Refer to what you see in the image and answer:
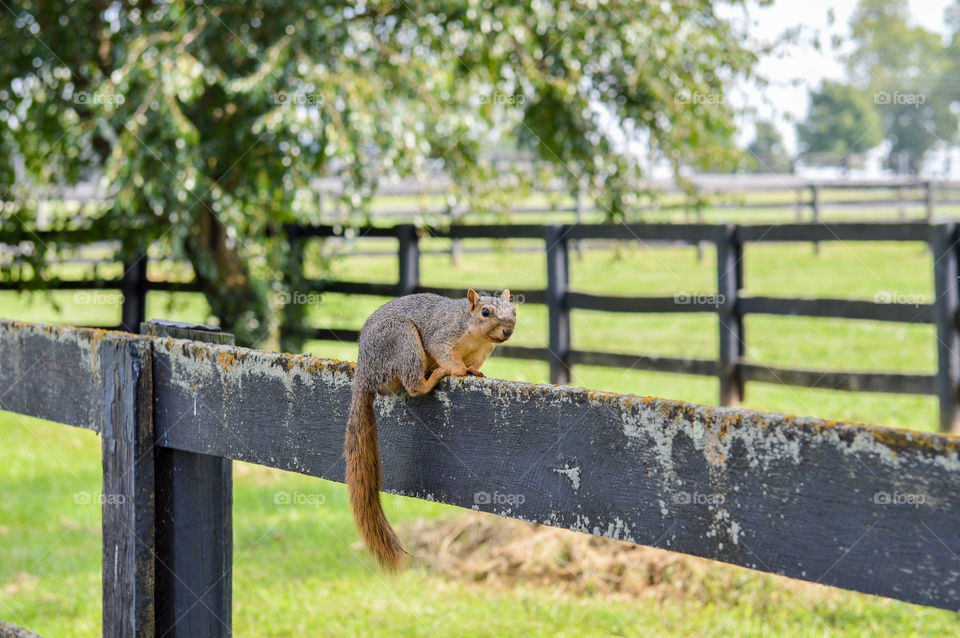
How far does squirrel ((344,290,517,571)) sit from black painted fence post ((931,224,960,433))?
15.3ft

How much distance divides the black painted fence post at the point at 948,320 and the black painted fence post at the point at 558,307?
8.56 feet

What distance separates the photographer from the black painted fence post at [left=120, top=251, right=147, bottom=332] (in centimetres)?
809

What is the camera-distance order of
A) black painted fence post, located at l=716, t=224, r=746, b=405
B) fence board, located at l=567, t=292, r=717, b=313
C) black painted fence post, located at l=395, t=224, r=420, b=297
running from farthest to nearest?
1. black painted fence post, located at l=395, t=224, r=420, b=297
2. fence board, located at l=567, t=292, r=717, b=313
3. black painted fence post, located at l=716, t=224, r=746, b=405

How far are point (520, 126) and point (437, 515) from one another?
3815mm

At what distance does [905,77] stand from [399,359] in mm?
57382

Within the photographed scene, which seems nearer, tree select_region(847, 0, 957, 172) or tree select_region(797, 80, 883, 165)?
tree select_region(847, 0, 957, 172)

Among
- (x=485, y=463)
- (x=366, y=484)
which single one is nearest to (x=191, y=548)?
(x=366, y=484)

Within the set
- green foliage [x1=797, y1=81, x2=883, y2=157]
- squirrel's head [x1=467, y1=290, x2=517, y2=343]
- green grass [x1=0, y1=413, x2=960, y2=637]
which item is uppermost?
green foliage [x1=797, y1=81, x2=883, y2=157]

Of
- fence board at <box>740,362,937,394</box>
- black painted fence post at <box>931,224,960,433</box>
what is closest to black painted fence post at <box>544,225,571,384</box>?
fence board at <box>740,362,937,394</box>

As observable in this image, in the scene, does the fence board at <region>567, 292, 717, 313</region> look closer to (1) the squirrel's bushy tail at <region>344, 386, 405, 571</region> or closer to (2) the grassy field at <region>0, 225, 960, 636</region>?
(2) the grassy field at <region>0, 225, 960, 636</region>

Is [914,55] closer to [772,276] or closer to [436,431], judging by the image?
[772,276]

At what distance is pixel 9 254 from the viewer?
307 inches

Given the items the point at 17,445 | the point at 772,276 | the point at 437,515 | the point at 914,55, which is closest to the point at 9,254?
the point at 17,445

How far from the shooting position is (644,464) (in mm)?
1318
